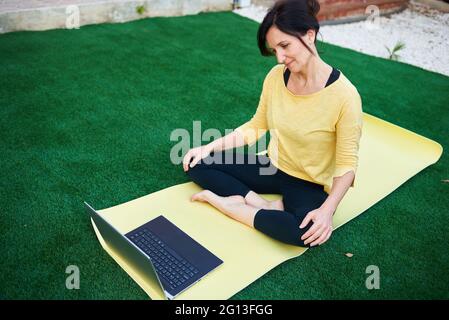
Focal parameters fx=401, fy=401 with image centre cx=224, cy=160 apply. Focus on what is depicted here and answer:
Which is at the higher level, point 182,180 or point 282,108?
point 282,108

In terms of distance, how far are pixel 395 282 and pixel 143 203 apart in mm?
1286

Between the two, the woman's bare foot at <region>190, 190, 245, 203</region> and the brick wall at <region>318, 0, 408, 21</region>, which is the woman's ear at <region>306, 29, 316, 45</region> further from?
the brick wall at <region>318, 0, 408, 21</region>

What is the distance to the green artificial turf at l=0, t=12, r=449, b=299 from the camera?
5.77ft

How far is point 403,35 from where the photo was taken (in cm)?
570

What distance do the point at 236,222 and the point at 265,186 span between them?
0.28 metres

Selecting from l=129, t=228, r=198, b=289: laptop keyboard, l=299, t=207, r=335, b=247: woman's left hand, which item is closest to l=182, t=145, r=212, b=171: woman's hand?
l=129, t=228, r=198, b=289: laptop keyboard

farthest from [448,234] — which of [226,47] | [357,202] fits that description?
[226,47]

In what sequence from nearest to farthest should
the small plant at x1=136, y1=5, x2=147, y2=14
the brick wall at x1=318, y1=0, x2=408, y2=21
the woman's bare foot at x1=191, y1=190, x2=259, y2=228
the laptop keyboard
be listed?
1. the laptop keyboard
2. the woman's bare foot at x1=191, y1=190, x2=259, y2=228
3. the small plant at x1=136, y1=5, x2=147, y2=14
4. the brick wall at x1=318, y1=0, x2=408, y2=21

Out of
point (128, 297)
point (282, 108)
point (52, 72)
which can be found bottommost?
point (128, 297)

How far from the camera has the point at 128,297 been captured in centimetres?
162

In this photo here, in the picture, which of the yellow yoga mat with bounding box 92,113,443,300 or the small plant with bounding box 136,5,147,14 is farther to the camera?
the small plant with bounding box 136,5,147,14

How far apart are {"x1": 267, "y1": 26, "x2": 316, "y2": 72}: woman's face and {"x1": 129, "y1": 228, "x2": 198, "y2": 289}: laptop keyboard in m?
0.98

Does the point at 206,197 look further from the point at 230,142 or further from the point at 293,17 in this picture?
the point at 293,17

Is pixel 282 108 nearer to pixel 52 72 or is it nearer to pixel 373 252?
pixel 373 252
